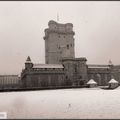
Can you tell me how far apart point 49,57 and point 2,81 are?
699 inches

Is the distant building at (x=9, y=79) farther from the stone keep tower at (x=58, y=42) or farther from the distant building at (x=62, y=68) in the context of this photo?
the stone keep tower at (x=58, y=42)

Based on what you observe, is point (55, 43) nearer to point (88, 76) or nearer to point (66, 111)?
point (88, 76)

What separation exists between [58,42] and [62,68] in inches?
775

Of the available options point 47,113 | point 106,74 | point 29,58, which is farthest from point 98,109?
point 106,74

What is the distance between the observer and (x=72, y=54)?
3123 inches

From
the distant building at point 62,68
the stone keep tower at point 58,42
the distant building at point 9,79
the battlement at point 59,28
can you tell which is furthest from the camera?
the battlement at point 59,28

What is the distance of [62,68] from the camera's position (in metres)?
61.8

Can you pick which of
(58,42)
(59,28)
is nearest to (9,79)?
(58,42)

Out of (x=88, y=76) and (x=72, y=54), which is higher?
(x=72, y=54)

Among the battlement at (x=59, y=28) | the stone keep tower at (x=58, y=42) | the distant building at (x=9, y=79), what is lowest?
the distant building at (x=9, y=79)

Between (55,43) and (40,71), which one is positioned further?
(55,43)

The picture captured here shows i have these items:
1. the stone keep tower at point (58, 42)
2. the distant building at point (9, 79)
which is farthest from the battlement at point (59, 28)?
the distant building at point (9, 79)

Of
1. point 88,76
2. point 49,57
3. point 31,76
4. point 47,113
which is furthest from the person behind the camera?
point 49,57

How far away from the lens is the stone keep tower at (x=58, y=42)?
77.3 metres
